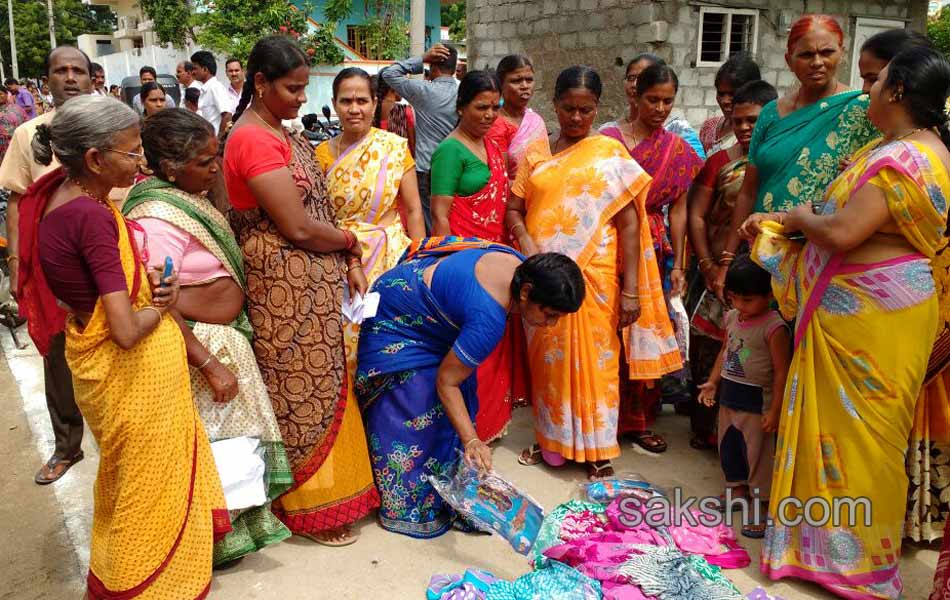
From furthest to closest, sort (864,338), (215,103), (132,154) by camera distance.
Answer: (215,103) < (864,338) < (132,154)

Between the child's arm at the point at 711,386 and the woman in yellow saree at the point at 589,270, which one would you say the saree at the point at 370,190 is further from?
the child's arm at the point at 711,386

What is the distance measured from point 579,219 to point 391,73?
204 centimetres

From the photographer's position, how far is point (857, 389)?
8.27ft

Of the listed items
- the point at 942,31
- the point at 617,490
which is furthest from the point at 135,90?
the point at 942,31

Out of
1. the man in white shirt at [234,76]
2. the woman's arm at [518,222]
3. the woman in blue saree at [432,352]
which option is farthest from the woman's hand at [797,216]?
the man in white shirt at [234,76]

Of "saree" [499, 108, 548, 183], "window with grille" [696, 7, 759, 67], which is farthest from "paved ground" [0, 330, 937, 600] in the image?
"window with grille" [696, 7, 759, 67]

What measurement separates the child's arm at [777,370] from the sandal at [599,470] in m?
0.81

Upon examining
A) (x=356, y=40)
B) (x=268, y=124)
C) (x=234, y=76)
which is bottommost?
(x=268, y=124)

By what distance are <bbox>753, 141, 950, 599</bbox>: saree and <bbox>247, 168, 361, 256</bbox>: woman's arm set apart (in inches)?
70.3

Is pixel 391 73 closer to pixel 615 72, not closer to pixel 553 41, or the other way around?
pixel 615 72

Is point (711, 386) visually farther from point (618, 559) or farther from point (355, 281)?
point (355, 281)

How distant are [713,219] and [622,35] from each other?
6875 mm

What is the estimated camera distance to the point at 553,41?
10.9m

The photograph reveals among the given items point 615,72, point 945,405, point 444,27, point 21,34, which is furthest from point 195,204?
point 21,34
